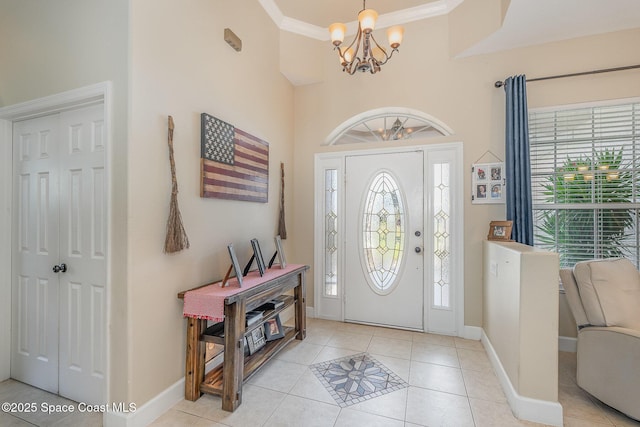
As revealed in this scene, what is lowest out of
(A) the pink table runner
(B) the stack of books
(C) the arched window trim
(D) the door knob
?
(B) the stack of books

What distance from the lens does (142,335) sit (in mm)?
1827

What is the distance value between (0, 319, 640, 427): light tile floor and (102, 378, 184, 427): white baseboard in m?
0.04

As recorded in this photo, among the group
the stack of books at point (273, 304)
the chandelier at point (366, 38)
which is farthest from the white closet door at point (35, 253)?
the chandelier at point (366, 38)

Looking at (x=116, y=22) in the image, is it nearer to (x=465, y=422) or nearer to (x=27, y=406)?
(x=27, y=406)

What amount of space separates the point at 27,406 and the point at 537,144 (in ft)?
16.5

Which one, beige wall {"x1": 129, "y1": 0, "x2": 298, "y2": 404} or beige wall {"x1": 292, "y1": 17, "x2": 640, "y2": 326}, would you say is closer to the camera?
beige wall {"x1": 129, "y1": 0, "x2": 298, "y2": 404}

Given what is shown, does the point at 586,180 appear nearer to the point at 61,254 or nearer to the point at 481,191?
the point at 481,191

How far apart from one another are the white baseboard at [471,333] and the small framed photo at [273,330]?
205 centimetres

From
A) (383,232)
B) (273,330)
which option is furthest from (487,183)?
(273,330)

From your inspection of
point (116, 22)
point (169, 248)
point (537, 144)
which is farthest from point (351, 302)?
point (116, 22)

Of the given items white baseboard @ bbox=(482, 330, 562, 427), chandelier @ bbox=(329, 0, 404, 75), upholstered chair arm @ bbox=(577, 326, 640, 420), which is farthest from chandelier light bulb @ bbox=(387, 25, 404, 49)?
white baseboard @ bbox=(482, 330, 562, 427)

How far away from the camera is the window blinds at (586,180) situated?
277cm

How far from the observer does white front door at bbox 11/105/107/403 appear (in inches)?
78.5

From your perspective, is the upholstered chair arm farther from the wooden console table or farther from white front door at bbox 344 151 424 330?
the wooden console table
